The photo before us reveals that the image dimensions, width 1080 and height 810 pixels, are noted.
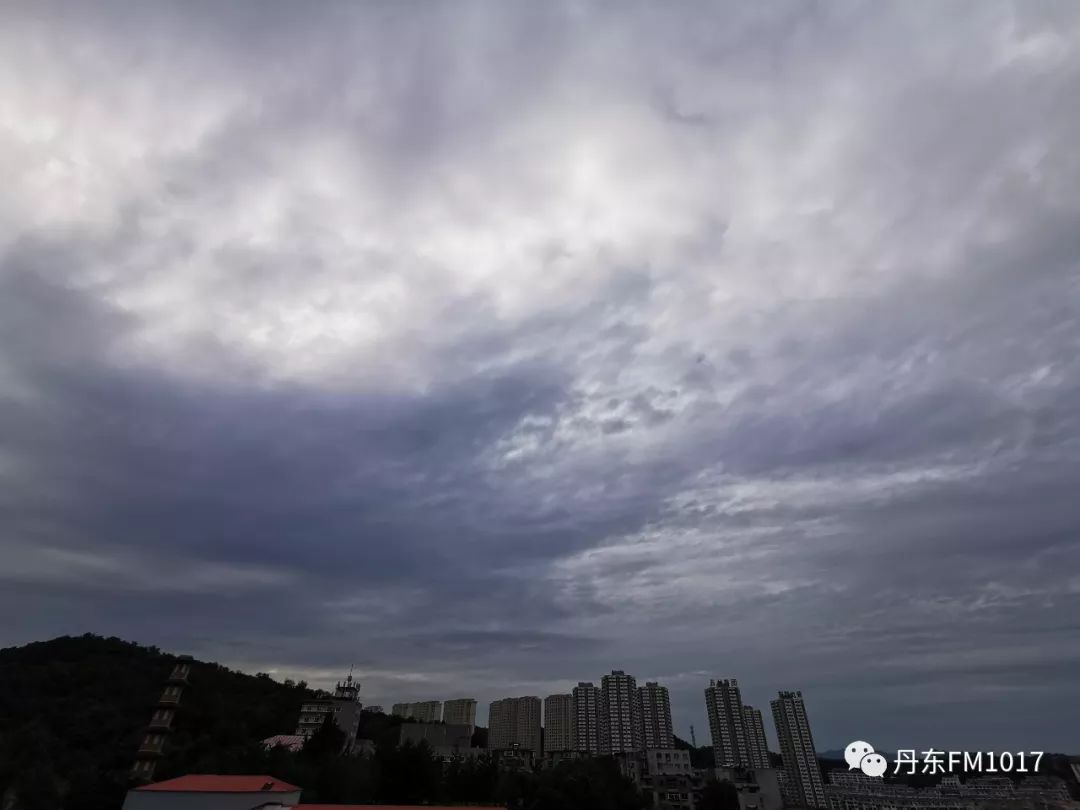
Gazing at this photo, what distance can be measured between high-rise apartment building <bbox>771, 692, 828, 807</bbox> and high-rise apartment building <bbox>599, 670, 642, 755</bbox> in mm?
28869

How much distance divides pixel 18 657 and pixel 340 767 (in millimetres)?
90386

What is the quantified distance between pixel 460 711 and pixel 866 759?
129266 mm

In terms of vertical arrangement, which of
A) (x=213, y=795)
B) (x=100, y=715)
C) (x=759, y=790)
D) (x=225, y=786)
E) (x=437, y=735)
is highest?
(x=437, y=735)

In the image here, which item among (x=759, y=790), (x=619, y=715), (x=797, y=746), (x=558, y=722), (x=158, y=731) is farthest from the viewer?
(x=558, y=722)

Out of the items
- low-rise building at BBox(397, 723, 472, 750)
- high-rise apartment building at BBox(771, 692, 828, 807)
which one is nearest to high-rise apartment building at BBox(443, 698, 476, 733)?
low-rise building at BBox(397, 723, 472, 750)

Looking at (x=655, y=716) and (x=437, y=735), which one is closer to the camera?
(x=437, y=735)

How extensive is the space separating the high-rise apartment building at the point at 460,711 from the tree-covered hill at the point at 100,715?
44272 mm

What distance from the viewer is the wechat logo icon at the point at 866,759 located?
34588 millimetres

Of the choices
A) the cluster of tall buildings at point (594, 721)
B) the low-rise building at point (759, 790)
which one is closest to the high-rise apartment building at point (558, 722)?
the cluster of tall buildings at point (594, 721)

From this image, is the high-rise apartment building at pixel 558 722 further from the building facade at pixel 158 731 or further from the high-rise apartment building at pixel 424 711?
the building facade at pixel 158 731

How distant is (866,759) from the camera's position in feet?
119

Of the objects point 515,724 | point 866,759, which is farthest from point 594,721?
point 866,759

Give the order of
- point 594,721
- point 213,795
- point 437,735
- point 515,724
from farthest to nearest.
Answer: point 515,724 < point 594,721 < point 437,735 < point 213,795

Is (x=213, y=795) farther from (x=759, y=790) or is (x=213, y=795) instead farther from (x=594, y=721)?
(x=594, y=721)
